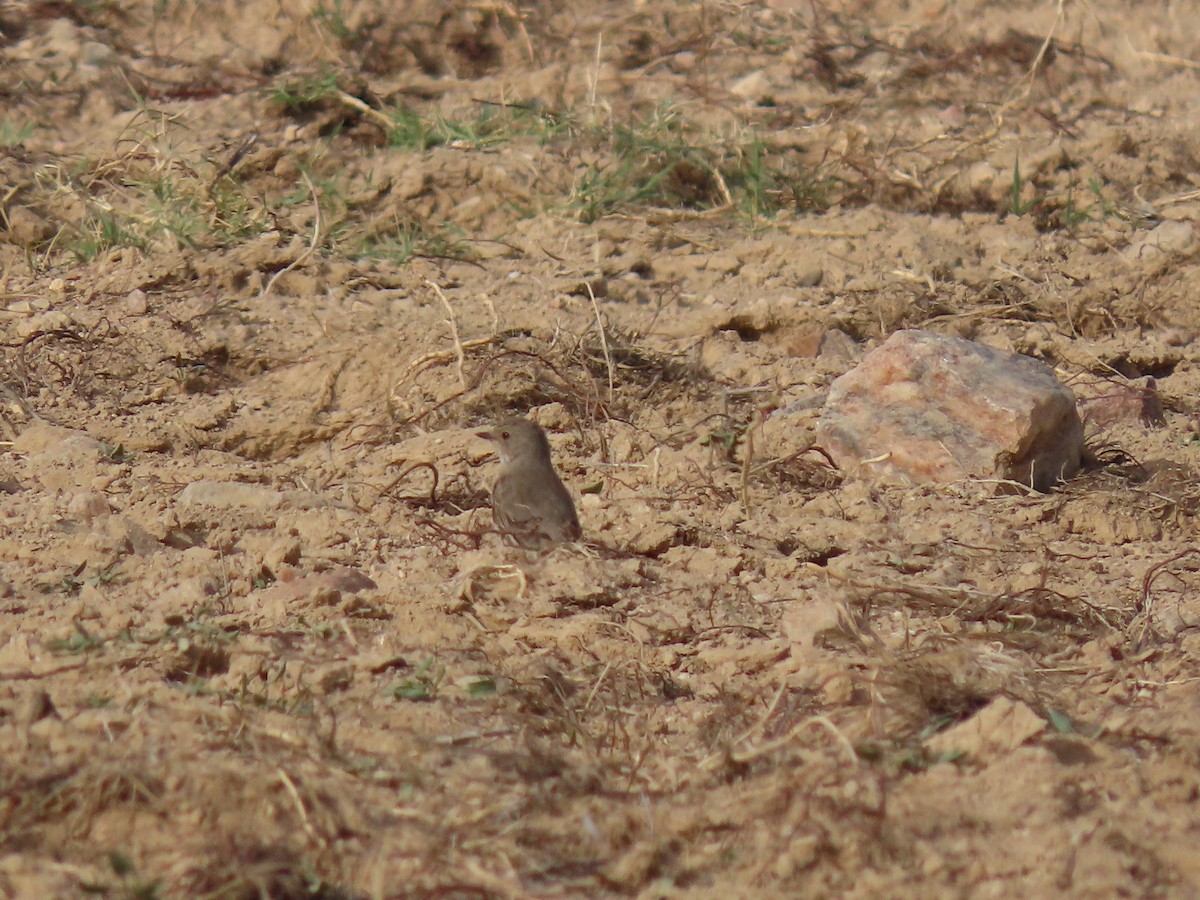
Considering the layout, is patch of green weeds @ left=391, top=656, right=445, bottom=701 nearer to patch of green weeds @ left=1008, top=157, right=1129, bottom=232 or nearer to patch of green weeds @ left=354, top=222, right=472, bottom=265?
patch of green weeds @ left=354, top=222, right=472, bottom=265

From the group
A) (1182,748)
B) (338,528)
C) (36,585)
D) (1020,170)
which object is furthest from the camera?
(1020,170)

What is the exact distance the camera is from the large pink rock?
4664mm

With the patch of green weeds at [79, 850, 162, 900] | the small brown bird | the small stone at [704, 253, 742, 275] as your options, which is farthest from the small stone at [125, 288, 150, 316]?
the patch of green weeds at [79, 850, 162, 900]

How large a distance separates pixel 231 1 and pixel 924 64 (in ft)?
11.0

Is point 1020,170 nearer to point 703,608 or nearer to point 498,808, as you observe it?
point 703,608

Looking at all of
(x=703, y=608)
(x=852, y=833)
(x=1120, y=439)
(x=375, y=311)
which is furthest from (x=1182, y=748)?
(x=375, y=311)

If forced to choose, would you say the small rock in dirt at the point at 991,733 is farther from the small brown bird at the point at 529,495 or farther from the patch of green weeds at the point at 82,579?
the patch of green weeds at the point at 82,579

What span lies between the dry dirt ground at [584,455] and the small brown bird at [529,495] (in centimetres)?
10

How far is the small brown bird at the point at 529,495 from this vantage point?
162 inches

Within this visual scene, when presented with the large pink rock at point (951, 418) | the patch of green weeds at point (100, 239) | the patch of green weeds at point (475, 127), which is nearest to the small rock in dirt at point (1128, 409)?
the large pink rock at point (951, 418)

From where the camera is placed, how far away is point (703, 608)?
12.9ft

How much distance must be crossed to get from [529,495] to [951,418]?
4.51 ft

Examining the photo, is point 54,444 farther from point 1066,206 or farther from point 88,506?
point 1066,206

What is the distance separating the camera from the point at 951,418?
474cm
